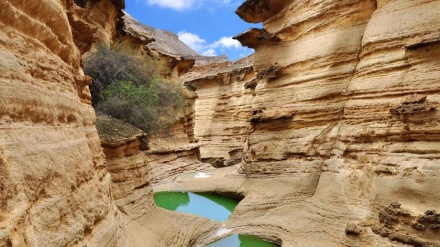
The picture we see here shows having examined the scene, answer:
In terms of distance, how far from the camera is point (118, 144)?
648 centimetres

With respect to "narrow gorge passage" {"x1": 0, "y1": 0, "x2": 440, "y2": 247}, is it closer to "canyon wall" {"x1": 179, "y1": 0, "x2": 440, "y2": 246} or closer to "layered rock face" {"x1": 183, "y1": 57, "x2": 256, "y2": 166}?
"canyon wall" {"x1": 179, "y1": 0, "x2": 440, "y2": 246}

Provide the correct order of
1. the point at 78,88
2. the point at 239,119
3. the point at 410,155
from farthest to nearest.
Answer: the point at 239,119 → the point at 410,155 → the point at 78,88

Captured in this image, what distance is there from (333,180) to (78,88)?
5.72m

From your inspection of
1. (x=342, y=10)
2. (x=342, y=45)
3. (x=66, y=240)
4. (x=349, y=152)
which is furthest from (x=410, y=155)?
(x=66, y=240)

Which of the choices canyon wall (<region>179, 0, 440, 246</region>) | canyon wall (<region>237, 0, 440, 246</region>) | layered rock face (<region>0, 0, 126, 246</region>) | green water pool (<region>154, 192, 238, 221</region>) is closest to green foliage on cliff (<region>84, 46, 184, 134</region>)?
green water pool (<region>154, 192, 238, 221</region>)

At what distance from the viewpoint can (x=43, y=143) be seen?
2639 millimetres

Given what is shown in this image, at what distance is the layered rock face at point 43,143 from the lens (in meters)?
2.15

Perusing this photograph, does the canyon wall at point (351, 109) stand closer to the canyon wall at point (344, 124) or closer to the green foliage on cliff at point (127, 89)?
the canyon wall at point (344, 124)

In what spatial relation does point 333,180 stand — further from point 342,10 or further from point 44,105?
point 44,105

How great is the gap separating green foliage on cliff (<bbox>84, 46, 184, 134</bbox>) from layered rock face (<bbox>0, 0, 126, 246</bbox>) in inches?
256

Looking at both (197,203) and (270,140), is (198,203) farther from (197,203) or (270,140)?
(270,140)

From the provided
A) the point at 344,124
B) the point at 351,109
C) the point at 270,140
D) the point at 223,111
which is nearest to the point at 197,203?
the point at 270,140

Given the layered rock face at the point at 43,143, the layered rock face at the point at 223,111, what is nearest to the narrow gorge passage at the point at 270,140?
the layered rock face at the point at 43,143

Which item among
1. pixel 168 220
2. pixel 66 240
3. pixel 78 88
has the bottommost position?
pixel 168 220
